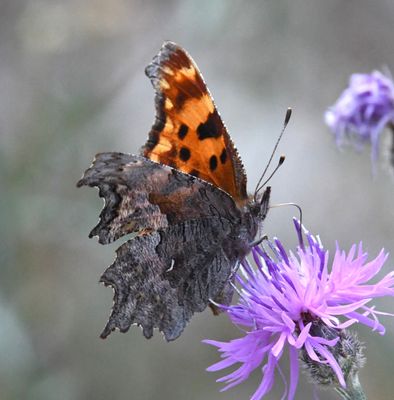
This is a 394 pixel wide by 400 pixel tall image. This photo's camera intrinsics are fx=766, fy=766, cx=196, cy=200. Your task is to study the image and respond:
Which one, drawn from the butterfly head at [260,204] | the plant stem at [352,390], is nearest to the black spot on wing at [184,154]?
the butterfly head at [260,204]

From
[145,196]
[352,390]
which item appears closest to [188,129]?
[145,196]

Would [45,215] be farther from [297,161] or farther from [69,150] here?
[297,161]

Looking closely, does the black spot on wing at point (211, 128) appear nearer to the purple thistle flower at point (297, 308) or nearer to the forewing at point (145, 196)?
the forewing at point (145, 196)

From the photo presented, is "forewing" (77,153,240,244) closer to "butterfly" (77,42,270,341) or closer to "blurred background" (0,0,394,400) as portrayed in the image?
"butterfly" (77,42,270,341)

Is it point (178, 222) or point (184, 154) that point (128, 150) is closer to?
point (184, 154)

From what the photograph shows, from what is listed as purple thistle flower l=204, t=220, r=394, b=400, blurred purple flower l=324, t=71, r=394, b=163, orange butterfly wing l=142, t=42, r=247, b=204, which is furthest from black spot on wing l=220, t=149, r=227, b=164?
blurred purple flower l=324, t=71, r=394, b=163
